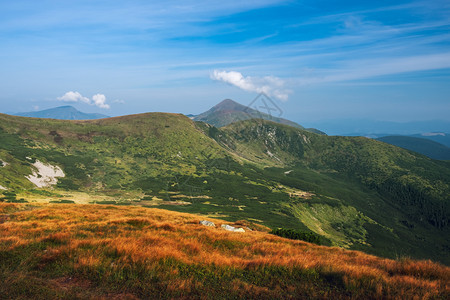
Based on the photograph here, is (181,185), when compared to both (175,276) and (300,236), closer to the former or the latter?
(300,236)

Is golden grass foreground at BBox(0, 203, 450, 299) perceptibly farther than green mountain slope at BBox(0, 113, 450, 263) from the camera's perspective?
No

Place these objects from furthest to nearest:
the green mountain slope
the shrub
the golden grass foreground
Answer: the green mountain slope → the shrub → the golden grass foreground

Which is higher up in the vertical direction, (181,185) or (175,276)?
(175,276)

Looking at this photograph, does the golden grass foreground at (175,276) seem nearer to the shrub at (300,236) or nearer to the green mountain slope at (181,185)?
the shrub at (300,236)

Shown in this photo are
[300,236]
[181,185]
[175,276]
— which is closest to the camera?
[175,276]

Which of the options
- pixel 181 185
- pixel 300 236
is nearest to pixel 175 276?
pixel 300 236

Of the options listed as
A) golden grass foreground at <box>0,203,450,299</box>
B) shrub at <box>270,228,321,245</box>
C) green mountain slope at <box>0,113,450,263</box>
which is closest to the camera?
golden grass foreground at <box>0,203,450,299</box>

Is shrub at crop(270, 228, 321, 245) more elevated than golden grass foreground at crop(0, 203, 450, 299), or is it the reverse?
golden grass foreground at crop(0, 203, 450, 299)

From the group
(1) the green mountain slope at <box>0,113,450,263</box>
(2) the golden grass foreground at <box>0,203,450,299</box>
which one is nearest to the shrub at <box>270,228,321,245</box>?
(2) the golden grass foreground at <box>0,203,450,299</box>

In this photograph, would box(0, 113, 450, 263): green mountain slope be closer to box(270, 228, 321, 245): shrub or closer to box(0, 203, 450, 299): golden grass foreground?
box(270, 228, 321, 245): shrub

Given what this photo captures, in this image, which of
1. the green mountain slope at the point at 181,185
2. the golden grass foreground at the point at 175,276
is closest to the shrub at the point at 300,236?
the golden grass foreground at the point at 175,276

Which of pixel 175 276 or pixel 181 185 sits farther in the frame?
pixel 181 185

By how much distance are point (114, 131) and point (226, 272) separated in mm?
203110

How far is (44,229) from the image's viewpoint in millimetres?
17078
